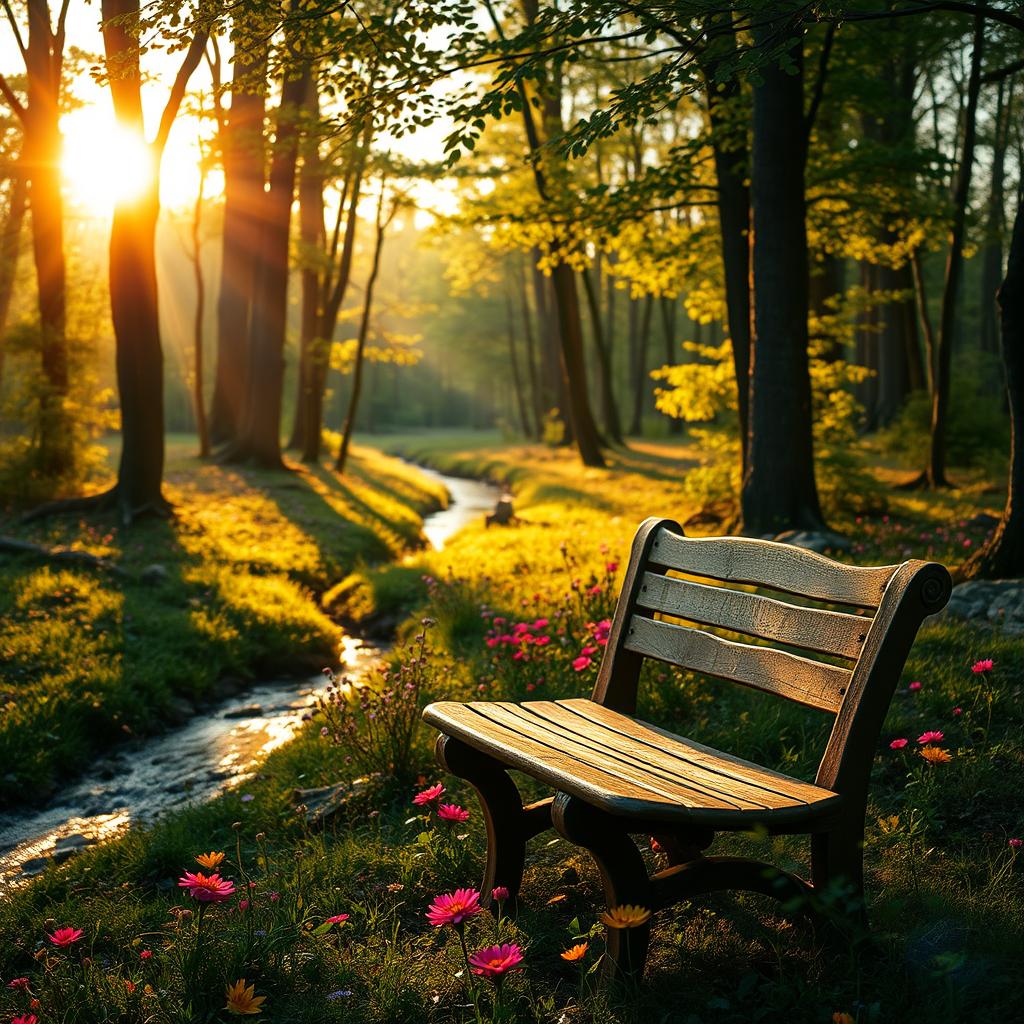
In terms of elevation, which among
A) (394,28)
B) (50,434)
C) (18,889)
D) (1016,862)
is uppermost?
(394,28)

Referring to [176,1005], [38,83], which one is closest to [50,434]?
[38,83]

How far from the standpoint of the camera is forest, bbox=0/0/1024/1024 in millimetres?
2709

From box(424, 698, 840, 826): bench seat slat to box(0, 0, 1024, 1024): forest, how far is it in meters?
0.06

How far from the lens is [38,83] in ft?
38.7

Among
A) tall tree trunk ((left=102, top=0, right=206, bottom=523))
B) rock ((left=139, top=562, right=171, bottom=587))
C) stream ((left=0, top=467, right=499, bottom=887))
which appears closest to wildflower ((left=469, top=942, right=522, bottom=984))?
stream ((left=0, top=467, right=499, bottom=887))

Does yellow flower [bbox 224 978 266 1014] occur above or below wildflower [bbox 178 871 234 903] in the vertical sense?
below

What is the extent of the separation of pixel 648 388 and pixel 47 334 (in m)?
44.9

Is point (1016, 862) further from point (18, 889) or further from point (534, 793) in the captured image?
point (18, 889)

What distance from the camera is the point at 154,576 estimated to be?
9.28 metres

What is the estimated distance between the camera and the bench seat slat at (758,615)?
2.70 metres

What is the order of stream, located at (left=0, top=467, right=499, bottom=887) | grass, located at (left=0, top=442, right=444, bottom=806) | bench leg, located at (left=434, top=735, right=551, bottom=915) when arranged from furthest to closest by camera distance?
grass, located at (left=0, top=442, right=444, bottom=806)
stream, located at (left=0, top=467, right=499, bottom=887)
bench leg, located at (left=434, top=735, right=551, bottom=915)

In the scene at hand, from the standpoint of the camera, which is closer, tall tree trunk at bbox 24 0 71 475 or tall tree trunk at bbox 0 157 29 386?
tall tree trunk at bbox 24 0 71 475

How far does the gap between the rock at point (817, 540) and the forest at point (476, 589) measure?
48mm

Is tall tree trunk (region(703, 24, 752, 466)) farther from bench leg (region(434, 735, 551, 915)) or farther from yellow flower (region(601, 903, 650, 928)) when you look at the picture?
yellow flower (region(601, 903, 650, 928))
